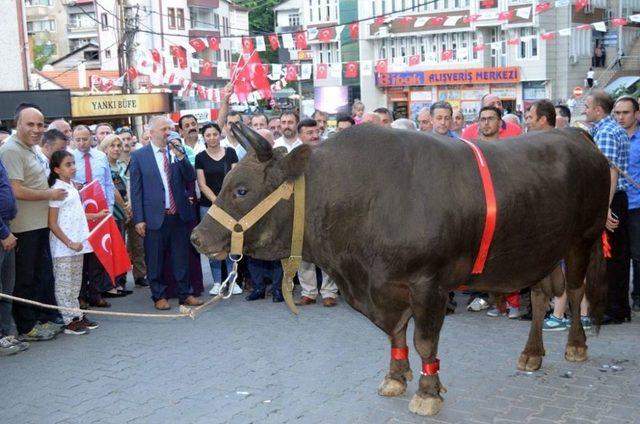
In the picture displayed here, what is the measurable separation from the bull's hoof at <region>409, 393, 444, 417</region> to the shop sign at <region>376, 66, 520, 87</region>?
1656 inches

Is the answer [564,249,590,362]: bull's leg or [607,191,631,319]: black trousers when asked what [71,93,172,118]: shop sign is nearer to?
[607,191,631,319]: black trousers

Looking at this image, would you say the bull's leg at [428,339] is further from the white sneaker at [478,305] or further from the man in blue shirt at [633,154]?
the man in blue shirt at [633,154]

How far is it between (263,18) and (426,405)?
2758 inches

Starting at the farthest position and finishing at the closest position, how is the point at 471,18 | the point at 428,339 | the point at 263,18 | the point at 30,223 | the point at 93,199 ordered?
the point at 263,18, the point at 471,18, the point at 93,199, the point at 30,223, the point at 428,339

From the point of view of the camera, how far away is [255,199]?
480 cm

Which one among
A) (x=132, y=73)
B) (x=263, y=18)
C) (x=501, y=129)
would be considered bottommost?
(x=501, y=129)

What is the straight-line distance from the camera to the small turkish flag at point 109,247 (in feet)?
27.9

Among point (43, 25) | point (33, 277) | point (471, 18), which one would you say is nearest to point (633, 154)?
point (33, 277)

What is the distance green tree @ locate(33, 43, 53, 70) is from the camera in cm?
6175

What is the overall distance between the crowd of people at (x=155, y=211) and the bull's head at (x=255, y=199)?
1805 millimetres

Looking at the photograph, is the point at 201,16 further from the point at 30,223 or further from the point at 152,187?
the point at 30,223

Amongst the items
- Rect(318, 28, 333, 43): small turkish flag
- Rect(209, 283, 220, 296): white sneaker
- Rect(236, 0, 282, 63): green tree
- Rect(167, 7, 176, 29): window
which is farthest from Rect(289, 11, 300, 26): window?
Rect(209, 283, 220, 296): white sneaker

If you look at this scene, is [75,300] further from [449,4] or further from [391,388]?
[449,4]

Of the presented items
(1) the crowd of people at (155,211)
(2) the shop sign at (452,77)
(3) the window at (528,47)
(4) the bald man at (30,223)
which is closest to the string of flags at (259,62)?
(2) the shop sign at (452,77)
